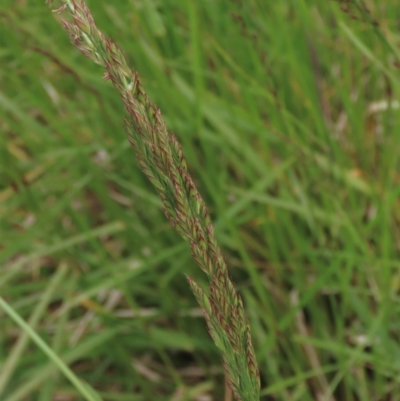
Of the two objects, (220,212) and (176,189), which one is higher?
(176,189)

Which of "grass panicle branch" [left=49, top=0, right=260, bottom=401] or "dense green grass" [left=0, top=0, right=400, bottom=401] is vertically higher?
"grass panicle branch" [left=49, top=0, right=260, bottom=401]

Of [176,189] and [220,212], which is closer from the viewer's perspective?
[176,189]

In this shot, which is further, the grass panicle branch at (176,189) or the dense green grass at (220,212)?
the dense green grass at (220,212)

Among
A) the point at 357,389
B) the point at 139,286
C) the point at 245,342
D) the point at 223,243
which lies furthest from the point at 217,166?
the point at 245,342

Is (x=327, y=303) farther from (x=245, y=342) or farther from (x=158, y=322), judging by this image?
(x=245, y=342)
